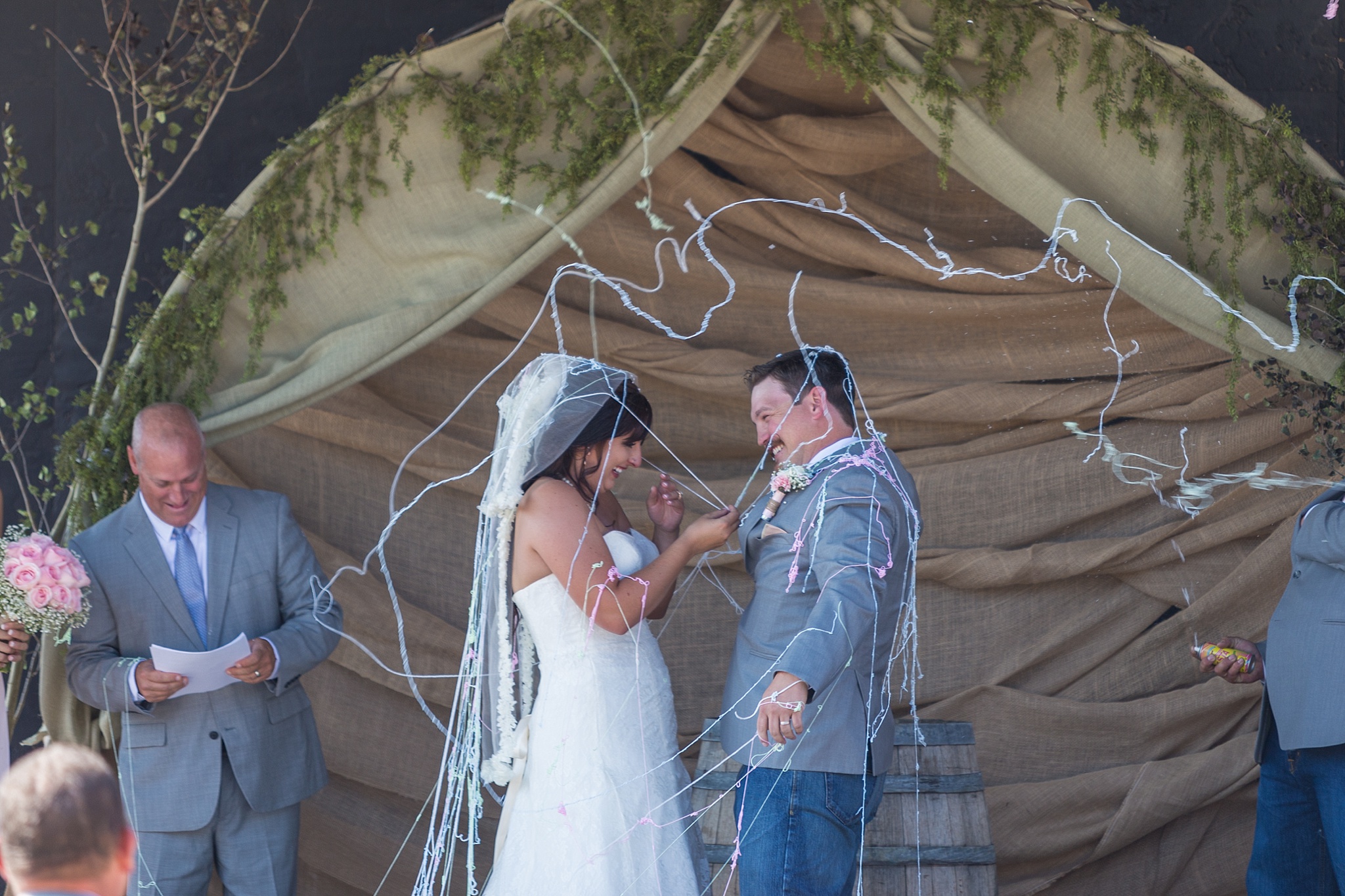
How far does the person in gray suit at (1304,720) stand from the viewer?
8.35 feet

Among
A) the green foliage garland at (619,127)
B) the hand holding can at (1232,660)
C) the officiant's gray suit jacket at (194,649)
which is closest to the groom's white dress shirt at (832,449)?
the green foliage garland at (619,127)

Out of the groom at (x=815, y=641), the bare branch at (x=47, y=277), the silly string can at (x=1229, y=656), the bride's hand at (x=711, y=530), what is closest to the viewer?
the groom at (x=815, y=641)

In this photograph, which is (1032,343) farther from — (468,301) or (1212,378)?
(468,301)

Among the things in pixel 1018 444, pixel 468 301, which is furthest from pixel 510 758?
pixel 1018 444

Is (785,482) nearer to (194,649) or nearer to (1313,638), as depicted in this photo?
(1313,638)

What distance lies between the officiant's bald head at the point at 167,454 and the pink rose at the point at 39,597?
34 cm

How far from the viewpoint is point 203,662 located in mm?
2795

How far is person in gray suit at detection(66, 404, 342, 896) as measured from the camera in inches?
113

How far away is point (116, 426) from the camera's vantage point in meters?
3.02

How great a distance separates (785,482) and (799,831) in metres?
0.68

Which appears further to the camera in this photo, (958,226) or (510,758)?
(958,226)

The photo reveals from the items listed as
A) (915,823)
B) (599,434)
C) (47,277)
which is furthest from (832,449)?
(47,277)

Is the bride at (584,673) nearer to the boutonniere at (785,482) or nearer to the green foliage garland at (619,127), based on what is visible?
the boutonniere at (785,482)

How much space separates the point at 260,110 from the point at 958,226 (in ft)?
7.56
